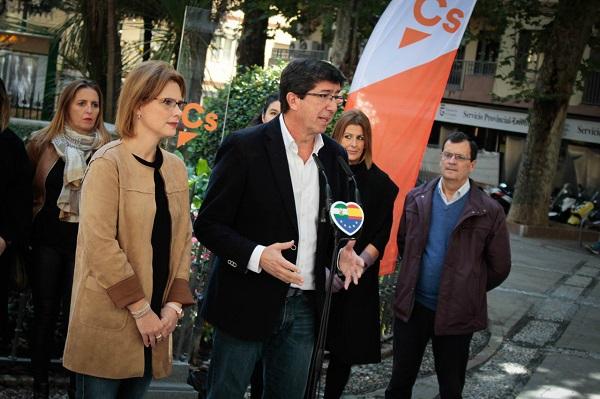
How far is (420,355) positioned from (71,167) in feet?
7.43

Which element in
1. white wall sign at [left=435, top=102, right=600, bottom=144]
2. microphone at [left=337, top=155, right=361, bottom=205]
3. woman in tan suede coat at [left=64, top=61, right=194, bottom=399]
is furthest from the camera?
white wall sign at [left=435, top=102, right=600, bottom=144]

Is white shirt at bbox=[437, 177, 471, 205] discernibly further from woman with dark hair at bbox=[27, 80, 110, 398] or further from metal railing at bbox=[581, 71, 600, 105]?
metal railing at bbox=[581, 71, 600, 105]

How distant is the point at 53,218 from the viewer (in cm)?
476

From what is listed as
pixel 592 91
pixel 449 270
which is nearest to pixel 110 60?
pixel 449 270

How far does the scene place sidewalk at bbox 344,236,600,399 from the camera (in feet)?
21.2

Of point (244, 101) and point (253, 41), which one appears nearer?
point (244, 101)

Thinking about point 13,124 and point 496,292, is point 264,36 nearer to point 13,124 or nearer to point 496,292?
point 496,292

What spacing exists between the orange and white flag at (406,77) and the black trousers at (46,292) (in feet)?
7.41

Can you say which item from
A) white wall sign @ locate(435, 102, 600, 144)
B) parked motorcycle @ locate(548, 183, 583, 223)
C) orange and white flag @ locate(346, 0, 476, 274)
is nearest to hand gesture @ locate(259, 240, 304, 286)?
orange and white flag @ locate(346, 0, 476, 274)

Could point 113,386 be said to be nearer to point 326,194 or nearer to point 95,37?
point 326,194

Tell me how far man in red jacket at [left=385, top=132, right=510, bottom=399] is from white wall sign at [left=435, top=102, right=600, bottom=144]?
25.5m

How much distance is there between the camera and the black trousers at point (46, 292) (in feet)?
15.7

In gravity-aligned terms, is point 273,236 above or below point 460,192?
below

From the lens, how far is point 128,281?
3020mm
